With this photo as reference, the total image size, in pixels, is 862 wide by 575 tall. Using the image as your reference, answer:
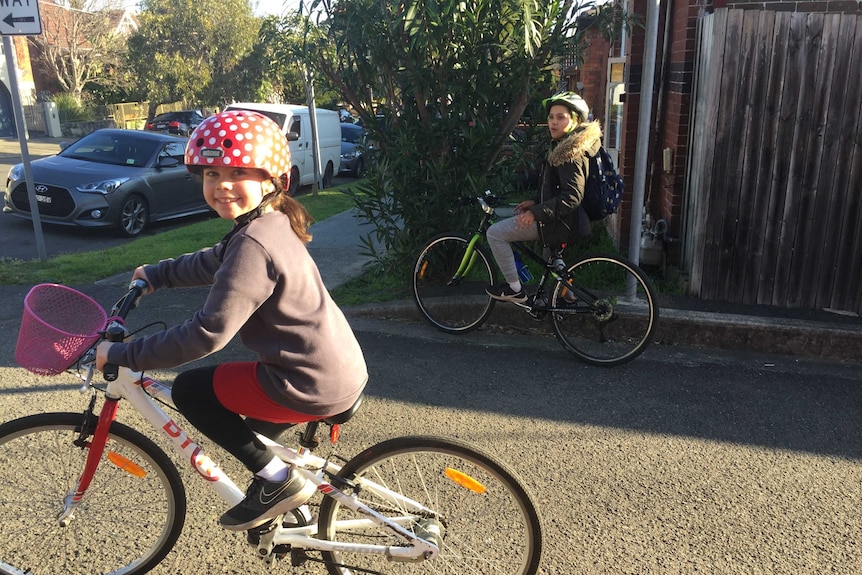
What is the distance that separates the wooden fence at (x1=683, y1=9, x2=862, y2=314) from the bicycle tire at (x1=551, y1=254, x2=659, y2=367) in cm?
94

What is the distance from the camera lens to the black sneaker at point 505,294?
522 cm

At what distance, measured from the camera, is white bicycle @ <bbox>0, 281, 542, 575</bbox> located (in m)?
2.38

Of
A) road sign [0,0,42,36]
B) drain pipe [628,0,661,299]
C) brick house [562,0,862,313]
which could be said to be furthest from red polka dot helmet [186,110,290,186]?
road sign [0,0,42,36]

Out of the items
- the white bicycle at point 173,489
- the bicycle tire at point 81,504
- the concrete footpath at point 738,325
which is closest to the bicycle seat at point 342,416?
the white bicycle at point 173,489

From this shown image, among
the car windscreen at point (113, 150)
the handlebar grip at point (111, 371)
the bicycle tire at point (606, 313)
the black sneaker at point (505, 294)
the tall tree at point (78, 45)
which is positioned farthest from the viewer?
the tall tree at point (78, 45)

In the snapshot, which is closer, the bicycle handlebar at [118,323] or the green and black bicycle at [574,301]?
the bicycle handlebar at [118,323]

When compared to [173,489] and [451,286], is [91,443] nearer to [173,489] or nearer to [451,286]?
[173,489]

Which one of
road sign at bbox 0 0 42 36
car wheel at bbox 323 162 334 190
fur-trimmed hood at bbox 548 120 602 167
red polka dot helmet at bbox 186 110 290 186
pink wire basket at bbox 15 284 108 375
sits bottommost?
car wheel at bbox 323 162 334 190

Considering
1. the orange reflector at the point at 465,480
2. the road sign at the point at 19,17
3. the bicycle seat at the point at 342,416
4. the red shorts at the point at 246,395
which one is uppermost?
the road sign at the point at 19,17

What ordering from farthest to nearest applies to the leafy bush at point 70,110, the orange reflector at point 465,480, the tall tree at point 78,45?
1. the tall tree at point 78,45
2. the leafy bush at point 70,110
3. the orange reflector at point 465,480

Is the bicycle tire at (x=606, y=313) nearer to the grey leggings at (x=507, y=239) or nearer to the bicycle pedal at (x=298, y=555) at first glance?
the grey leggings at (x=507, y=239)

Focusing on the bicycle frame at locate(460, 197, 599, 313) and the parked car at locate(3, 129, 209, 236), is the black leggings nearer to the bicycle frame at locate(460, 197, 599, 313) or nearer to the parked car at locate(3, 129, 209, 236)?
the bicycle frame at locate(460, 197, 599, 313)

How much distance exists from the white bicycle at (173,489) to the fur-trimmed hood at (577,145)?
2771 mm

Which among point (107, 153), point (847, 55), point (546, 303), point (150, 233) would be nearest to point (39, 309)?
point (546, 303)
